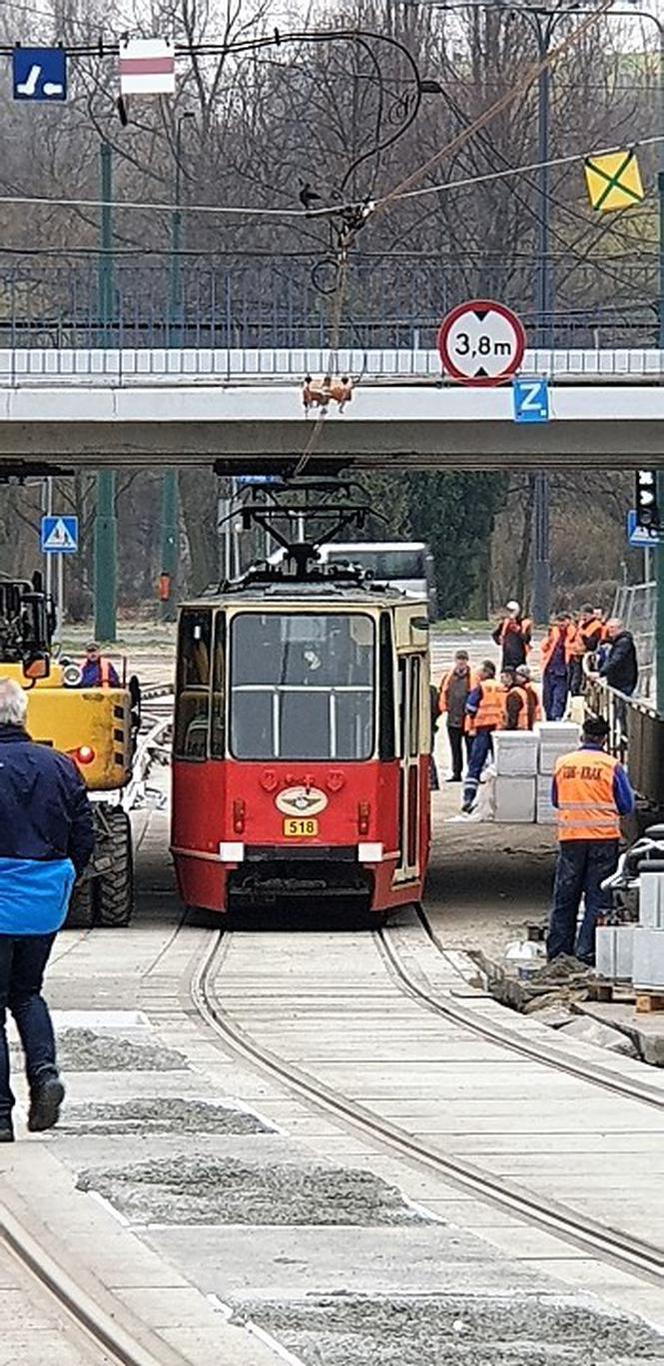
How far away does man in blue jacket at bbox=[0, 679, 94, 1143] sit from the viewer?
10.7 metres

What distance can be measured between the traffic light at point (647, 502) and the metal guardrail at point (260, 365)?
5.86 metres

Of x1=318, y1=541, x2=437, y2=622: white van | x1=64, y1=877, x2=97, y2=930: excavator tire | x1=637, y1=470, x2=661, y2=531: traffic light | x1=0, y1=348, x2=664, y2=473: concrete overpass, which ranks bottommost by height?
x1=64, y1=877, x2=97, y2=930: excavator tire

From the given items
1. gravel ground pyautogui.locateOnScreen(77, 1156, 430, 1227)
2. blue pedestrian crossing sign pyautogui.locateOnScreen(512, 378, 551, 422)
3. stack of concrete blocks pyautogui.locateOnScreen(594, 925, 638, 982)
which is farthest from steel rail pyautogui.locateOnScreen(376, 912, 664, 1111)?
blue pedestrian crossing sign pyautogui.locateOnScreen(512, 378, 551, 422)

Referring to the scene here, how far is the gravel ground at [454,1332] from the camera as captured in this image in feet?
23.1

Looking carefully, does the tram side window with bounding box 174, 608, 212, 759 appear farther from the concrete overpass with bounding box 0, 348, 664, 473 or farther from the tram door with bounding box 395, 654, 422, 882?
the concrete overpass with bounding box 0, 348, 664, 473

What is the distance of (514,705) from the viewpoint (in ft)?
121

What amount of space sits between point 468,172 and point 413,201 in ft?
6.75

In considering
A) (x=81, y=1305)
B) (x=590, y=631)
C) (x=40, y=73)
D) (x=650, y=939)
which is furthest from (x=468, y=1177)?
(x=590, y=631)

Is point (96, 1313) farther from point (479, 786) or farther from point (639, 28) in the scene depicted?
point (639, 28)

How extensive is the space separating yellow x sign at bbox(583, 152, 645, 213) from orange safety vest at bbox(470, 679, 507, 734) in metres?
6.22

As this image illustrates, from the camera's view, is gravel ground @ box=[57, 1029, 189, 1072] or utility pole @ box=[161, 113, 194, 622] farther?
utility pole @ box=[161, 113, 194, 622]

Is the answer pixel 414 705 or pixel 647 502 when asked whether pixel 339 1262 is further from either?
pixel 647 502

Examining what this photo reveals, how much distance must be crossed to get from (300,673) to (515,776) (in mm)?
10456

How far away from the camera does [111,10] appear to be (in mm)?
54594
